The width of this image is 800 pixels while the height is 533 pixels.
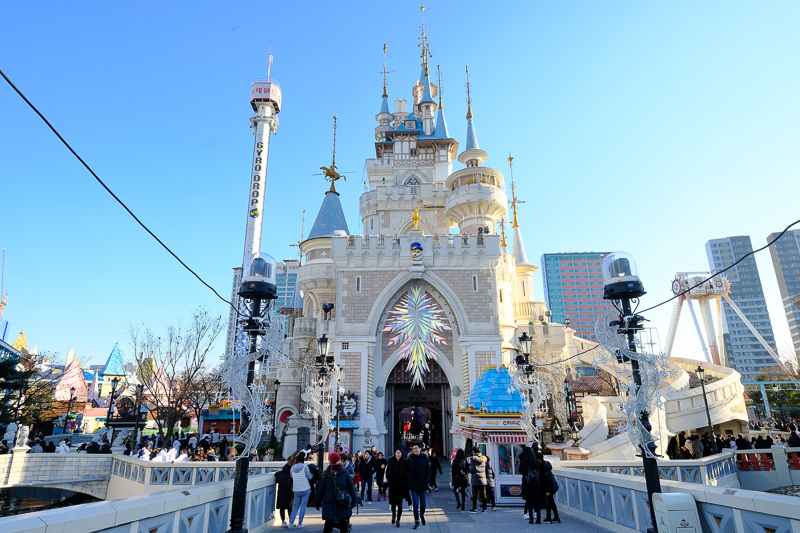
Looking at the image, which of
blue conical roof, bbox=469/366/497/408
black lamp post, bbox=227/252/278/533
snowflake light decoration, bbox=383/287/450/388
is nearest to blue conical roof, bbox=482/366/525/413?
blue conical roof, bbox=469/366/497/408

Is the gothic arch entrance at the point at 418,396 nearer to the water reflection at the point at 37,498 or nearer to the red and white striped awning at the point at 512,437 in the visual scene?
the red and white striped awning at the point at 512,437

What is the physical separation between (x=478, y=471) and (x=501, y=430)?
1.67 m

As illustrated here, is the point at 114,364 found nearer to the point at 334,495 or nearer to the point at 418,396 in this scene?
the point at 418,396

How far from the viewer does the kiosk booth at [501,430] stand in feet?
37.9

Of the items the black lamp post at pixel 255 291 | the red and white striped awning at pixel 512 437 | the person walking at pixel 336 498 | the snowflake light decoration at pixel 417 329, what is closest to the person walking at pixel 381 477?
the red and white striped awning at pixel 512 437

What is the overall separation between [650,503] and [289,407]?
25.8 metres

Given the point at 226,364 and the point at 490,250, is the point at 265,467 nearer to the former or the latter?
the point at 226,364

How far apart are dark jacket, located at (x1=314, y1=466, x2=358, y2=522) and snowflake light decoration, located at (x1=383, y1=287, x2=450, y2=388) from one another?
16.5 metres

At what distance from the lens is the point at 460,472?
11.2m

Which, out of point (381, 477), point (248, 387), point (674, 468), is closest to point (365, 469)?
point (381, 477)

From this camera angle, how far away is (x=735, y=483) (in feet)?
50.1

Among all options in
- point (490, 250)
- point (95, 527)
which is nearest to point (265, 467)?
point (95, 527)

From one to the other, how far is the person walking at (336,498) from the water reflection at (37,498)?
18.1 meters

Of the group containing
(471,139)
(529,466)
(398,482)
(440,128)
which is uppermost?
(440,128)
